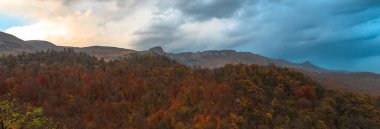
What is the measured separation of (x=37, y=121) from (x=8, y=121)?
3.46 m

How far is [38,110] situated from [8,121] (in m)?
3.93

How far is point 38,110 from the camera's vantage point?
51438 mm

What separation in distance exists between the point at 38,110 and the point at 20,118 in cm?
245

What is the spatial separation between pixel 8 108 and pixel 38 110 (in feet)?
11.9

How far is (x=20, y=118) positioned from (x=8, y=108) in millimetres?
2085

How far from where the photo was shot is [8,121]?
160ft

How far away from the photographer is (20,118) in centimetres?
4991

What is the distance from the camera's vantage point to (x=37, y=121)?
1950 inches

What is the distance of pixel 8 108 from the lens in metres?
50.1
